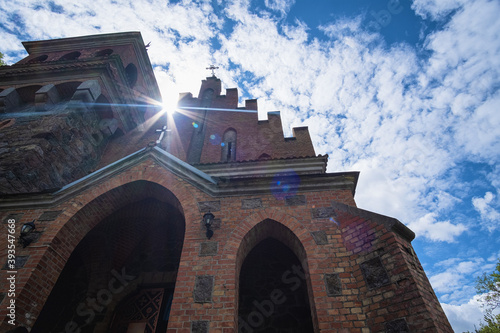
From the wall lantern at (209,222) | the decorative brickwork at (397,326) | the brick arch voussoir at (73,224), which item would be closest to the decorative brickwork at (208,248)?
the wall lantern at (209,222)

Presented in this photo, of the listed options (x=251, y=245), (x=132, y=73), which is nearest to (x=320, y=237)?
(x=251, y=245)

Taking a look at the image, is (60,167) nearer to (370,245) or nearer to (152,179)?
(152,179)

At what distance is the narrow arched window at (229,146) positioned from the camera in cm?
1022

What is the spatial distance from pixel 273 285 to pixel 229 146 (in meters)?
6.28

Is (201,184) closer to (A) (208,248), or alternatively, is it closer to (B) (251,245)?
(A) (208,248)

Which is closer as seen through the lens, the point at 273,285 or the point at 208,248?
the point at 208,248

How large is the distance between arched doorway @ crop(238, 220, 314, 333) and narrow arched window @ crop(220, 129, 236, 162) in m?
4.79

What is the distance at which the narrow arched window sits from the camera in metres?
10.2

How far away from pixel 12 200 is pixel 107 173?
2162 mm

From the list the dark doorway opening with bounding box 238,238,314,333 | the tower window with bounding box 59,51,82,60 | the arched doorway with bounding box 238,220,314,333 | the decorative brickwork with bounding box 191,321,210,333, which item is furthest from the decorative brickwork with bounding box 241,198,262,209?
the tower window with bounding box 59,51,82,60

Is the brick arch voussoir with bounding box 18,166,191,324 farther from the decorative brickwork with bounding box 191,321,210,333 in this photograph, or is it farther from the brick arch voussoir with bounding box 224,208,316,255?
the decorative brickwork with bounding box 191,321,210,333

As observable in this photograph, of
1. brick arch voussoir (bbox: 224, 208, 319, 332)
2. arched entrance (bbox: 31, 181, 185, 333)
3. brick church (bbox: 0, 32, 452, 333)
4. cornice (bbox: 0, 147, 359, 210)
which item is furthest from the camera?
arched entrance (bbox: 31, 181, 185, 333)

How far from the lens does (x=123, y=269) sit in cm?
654

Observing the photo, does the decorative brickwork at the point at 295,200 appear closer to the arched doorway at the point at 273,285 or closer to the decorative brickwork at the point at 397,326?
the arched doorway at the point at 273,285
